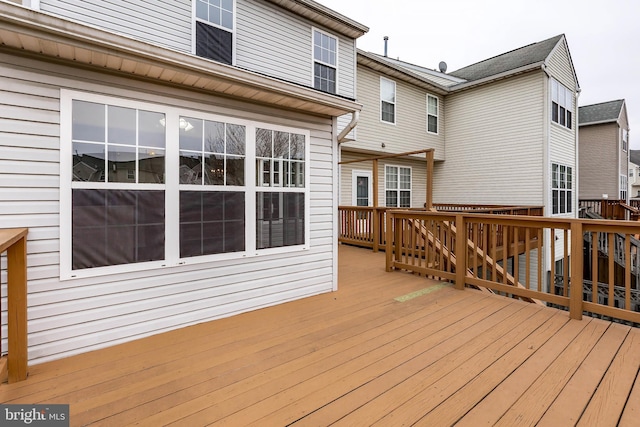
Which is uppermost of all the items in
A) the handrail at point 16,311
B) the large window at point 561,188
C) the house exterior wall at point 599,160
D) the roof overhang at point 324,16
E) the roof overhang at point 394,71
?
the roof overhang at point 324,16

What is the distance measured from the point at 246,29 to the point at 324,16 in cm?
208

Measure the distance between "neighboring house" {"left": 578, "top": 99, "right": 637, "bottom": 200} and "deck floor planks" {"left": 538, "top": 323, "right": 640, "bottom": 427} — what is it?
17.5 meters

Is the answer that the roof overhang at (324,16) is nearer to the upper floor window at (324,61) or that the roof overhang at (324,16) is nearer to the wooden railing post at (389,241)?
the upper floor window at (324,61)

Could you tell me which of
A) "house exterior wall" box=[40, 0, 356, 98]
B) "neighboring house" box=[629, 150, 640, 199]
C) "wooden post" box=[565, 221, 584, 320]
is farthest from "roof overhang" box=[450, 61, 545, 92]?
"neighboring house" box=[629, 150, 640, 199]

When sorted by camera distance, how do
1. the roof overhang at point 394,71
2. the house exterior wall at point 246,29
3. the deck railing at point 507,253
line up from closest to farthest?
the deck railing at point 507,253, the house exterior wall at point 246,29, the roof overhang at point 394,71

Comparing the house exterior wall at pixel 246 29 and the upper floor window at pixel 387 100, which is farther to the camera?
the upper floor window at pixel 387 100

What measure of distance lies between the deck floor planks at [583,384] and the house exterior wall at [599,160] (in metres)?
17.4

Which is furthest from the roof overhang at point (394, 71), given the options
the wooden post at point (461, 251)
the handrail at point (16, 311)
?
the handrail at point (16, 311)

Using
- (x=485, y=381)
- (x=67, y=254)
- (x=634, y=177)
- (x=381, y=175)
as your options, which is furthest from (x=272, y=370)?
(x=634, y=177)

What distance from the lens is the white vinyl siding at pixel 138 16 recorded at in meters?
4.67

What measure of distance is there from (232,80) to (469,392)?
3.16m

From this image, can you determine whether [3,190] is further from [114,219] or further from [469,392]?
[469,392]

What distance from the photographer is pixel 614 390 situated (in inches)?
77.5

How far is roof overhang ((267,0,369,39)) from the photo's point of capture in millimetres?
6775
